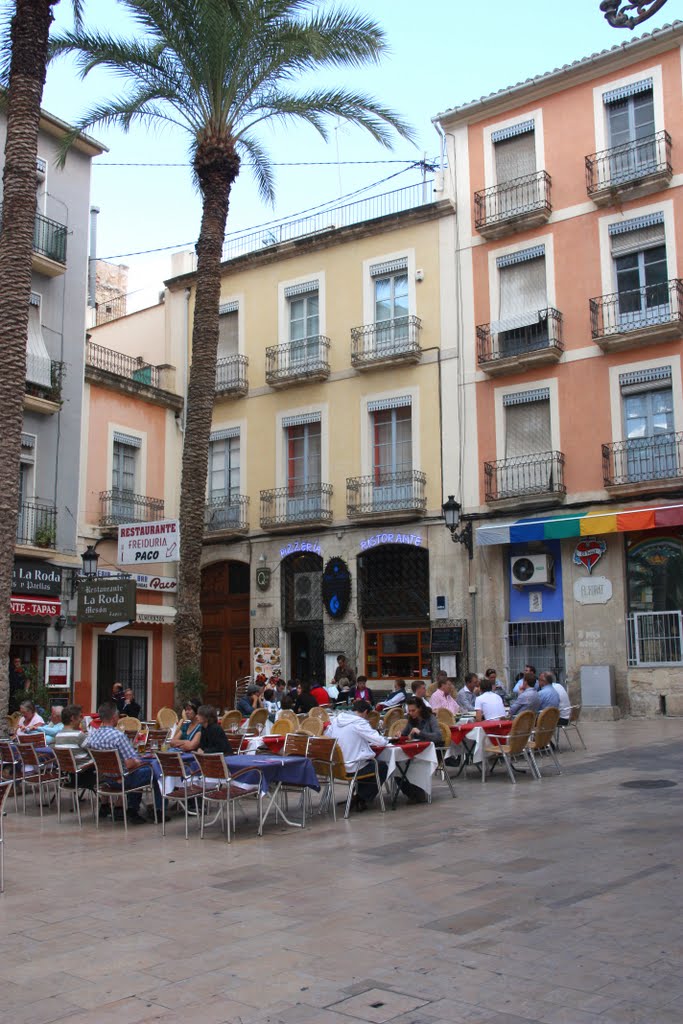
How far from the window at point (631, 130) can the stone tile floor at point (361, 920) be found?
16.1 m

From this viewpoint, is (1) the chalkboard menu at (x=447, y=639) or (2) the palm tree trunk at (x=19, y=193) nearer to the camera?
(2) the palm tree trunk at (x=19, y=193)

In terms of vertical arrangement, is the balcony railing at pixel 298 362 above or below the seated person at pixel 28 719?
above

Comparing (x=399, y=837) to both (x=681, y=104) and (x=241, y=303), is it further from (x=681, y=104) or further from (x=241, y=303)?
(x=241, y=303)

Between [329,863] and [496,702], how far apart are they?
21.2 ft

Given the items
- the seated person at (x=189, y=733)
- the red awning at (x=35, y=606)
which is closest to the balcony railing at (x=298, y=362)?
the red awning at (x=35, y=606)

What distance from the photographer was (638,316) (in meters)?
21.8

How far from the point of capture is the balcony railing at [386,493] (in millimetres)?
24391

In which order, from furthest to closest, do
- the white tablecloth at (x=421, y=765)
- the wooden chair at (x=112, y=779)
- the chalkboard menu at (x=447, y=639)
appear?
the chalkboard menu at (x=447, y=639), the white tablecloth at (x=421, y=765), the wooden chair at (x=112, y=779)

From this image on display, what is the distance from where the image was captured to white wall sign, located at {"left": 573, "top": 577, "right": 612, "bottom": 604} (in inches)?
850

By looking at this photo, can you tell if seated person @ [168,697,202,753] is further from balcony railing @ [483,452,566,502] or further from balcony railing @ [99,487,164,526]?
balcony railing @ [99,487,164,526]

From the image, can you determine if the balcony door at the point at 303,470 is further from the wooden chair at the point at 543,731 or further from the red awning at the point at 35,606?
Result: the wooden chair at the point at 543,731

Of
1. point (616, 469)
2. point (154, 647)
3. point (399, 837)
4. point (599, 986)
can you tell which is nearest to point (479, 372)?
point (616, 469)

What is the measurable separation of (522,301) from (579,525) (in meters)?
6.03

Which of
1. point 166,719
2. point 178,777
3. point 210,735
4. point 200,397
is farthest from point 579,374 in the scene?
point 178,777
